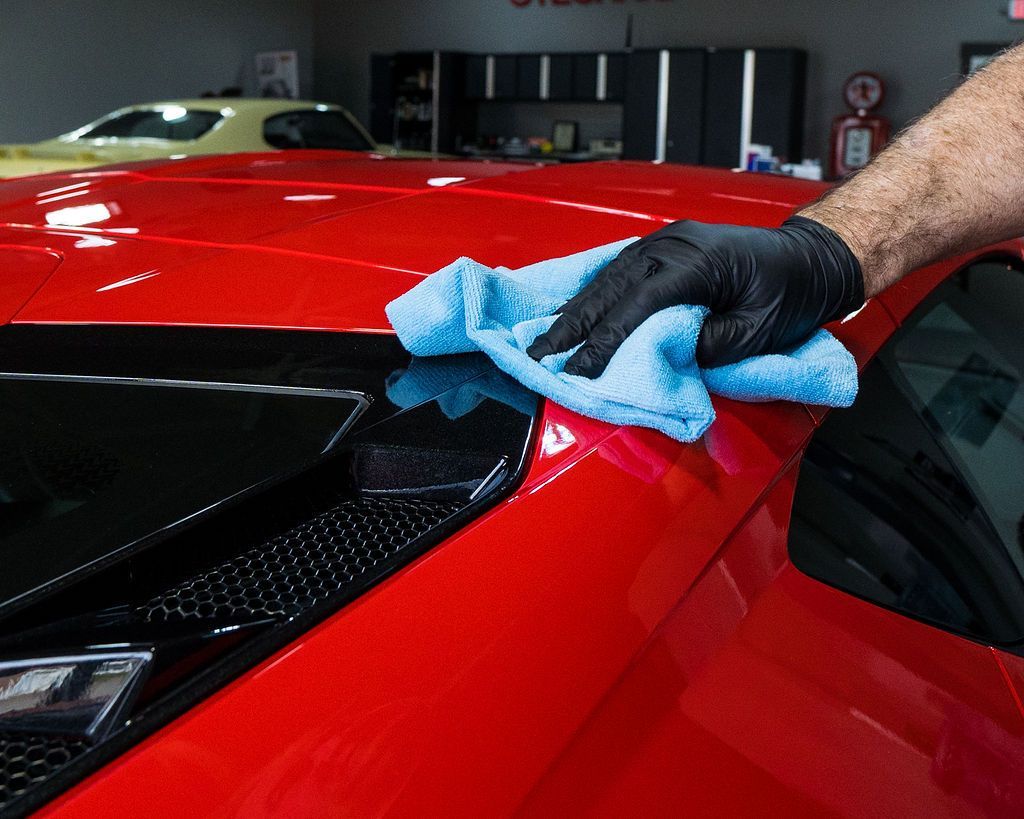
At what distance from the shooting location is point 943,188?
1072mm

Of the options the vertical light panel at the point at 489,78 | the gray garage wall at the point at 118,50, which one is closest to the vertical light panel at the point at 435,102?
the vertical light panel at the point at 489,78

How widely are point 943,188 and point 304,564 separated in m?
Answer: 0.86

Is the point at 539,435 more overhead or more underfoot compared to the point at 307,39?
more underfoot

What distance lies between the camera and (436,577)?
20.5 inches

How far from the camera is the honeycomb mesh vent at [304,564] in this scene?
50cm

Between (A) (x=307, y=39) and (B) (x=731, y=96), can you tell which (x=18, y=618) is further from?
(A) (x=307, y=39)

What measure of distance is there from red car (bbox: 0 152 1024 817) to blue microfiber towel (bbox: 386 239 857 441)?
0.02m

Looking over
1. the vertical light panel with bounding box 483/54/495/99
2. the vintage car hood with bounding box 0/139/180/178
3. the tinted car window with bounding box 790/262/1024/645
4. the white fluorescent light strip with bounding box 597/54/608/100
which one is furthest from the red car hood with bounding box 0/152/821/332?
the vertical light panel with bounding box 483/54/495/99

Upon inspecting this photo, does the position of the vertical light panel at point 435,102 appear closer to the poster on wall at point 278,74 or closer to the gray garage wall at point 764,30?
the gray garage wall at point 764,30

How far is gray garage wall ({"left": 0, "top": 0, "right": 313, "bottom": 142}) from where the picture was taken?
9.14 metres

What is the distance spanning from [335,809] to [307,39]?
13.3 metres

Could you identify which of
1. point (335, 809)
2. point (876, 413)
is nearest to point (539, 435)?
point (335, 809)

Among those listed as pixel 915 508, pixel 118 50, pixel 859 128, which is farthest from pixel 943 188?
pixel 118 50

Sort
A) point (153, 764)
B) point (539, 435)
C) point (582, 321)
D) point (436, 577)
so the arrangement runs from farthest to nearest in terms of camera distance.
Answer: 1. point (582, 321)
2. point (539, 435)
3. point (436, 577)
4. point (153, 764)
